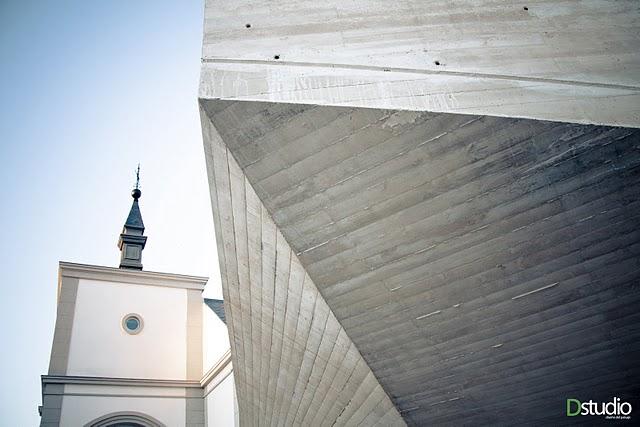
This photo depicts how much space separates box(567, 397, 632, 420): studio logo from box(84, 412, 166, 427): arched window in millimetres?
12326

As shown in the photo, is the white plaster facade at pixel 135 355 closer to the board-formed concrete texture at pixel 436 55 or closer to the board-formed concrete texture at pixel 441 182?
the board-formed concrete texture at pixel 441 182

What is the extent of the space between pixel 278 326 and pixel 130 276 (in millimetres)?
11413

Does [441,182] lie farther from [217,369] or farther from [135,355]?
[135,355]

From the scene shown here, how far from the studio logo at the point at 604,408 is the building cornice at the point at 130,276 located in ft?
45.1

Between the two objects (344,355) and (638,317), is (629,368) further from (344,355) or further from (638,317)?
(344,355)

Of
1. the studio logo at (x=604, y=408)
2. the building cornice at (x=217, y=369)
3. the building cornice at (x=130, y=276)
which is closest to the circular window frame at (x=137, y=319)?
the building cornice at (x=130, y=276)

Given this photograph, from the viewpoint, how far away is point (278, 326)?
7281mm

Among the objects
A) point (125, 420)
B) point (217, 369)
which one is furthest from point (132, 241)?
point (217, 369)

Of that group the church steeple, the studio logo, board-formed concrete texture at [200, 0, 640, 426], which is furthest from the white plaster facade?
the studio logo

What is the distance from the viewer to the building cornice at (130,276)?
54.3 ft

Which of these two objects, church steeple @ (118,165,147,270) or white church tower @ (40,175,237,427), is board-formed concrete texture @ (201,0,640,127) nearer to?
white church tower @ (40,175,237,427)

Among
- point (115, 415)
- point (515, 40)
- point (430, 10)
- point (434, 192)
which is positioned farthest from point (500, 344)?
point (115, 415)

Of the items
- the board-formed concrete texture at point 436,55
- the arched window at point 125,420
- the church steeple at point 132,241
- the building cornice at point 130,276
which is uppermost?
the church steeple at point 132,241

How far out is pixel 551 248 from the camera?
17.1 ft
